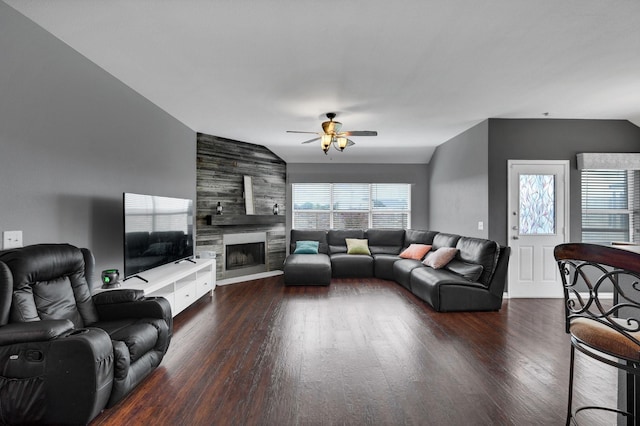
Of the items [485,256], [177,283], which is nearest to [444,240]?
[485,256]

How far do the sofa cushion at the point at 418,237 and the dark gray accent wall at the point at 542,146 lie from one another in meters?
1.65

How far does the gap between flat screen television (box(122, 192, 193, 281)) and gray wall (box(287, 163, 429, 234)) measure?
10.9ft

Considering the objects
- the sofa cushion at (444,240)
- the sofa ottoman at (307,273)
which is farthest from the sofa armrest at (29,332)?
the sofa cushion at (444,240)

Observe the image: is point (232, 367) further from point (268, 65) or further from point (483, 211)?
point (483, 211)

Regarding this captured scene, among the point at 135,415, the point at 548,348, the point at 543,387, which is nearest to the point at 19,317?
the point at 135,415

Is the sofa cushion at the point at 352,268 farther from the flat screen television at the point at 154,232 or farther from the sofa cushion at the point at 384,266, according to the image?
the flat screen television at the point at 154,232

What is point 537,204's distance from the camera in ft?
15.6

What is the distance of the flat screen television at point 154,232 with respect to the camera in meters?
3.16

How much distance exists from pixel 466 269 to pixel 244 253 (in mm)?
4003

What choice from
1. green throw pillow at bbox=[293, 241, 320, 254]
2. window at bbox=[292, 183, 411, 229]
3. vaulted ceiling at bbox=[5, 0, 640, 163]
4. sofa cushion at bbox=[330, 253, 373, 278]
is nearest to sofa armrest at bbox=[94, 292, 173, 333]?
vaulted ceiling at bbox=[5, 0, 640, 163]

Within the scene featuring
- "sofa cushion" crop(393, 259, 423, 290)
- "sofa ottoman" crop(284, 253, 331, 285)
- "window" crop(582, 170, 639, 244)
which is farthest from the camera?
"sofa ottoman" crop(284, 253, 331, 285)

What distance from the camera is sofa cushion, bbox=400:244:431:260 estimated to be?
5941mm

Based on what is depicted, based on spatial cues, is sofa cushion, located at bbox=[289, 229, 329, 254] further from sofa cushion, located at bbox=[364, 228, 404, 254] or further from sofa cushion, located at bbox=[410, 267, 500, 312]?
sofa cushion, located at bbox=[410, 267, 500, 312]

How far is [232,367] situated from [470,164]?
4608 millimetres
